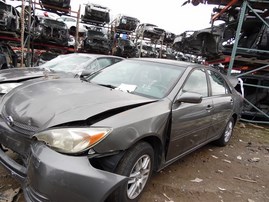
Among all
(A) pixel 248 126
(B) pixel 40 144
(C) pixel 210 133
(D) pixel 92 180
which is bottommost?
(A) pixel 248 126

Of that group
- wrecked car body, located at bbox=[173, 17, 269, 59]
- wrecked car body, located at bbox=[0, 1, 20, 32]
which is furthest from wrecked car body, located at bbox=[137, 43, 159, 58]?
wrecked car body, located at bbox=[0, 1, 20, 32]

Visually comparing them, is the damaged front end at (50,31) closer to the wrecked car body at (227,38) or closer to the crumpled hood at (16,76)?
the wrecked car body at (227,38)

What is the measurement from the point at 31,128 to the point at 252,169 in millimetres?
3572

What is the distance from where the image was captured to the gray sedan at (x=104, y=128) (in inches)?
80.7

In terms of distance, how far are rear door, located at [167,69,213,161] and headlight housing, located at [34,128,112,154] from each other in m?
1.10

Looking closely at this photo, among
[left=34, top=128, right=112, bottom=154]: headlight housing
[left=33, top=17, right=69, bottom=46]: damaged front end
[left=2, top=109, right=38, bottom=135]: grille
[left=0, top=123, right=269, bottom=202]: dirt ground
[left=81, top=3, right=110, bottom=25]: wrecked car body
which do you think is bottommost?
[left=0, top=123, right=269, bottom=202]: dirt ground

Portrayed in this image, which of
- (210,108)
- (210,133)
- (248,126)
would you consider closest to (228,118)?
(210,133)

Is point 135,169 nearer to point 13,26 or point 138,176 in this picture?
point 138,176

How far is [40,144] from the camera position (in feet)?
7.20

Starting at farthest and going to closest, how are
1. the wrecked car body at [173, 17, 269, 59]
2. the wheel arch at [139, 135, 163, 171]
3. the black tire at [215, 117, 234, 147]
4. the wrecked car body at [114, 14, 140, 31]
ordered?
the wrecked car body at [114, 14, 140, 31] → the wrecked car body at [173, 17, 269, 59] → the black tire at [215, 117, 234, 147] → the wheel arch at [139, 135, 163, 171]

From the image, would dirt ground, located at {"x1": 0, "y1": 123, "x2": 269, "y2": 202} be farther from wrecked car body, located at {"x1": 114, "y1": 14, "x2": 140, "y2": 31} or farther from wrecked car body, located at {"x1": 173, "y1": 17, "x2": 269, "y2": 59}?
wrecked car body, located at {"x1": 114, "y1": 14, "x2": 140, "y2": 31}

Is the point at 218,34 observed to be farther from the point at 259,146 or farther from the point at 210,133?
the point at 210,133

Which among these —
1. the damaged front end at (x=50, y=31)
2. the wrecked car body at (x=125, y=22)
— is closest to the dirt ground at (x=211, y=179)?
the damaged front end at (x=50, y=31)

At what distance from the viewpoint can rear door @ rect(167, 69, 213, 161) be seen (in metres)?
3.09
